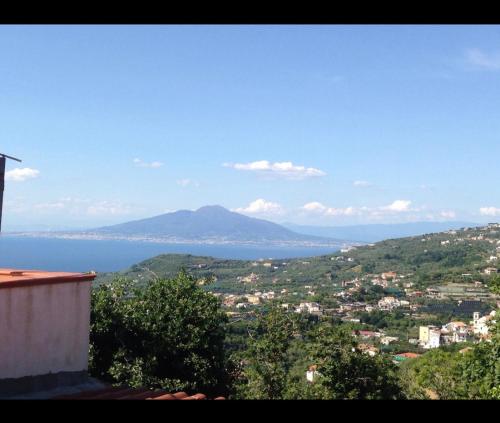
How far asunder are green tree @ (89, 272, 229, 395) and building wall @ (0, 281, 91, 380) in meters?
3.60

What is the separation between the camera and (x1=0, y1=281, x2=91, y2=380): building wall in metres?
3.98

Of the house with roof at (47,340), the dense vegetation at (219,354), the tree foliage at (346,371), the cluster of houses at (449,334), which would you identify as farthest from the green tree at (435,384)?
the cluster of houses at (449,334)

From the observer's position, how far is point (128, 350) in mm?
8781

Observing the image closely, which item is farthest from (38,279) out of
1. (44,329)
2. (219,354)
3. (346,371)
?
(346,371)

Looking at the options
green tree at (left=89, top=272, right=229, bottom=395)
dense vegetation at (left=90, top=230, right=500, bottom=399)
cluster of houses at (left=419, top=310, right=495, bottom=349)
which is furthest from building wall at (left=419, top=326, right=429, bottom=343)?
green tree at (left=89, top=272, right=229, bottom=395)

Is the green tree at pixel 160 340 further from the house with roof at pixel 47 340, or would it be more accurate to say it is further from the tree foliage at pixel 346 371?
the house with roof at pixel 47 340

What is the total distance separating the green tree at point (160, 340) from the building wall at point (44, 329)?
142 inches

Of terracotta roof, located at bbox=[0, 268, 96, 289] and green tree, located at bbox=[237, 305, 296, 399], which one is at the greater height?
terracotta roof, located at bbox=[0, 268, 96, 289]

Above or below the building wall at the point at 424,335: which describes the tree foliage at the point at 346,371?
above

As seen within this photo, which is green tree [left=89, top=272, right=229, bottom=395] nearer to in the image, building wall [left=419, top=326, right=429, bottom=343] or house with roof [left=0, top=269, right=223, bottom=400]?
house with roof [left=0, top=269, right=223, bottom=400]

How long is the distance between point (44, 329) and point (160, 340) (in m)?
4.87

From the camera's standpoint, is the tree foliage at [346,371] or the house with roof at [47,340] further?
the tree foliage at [346,371]

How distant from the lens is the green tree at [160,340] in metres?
8.50

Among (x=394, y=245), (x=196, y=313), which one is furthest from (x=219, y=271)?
(x=196, y=313)
